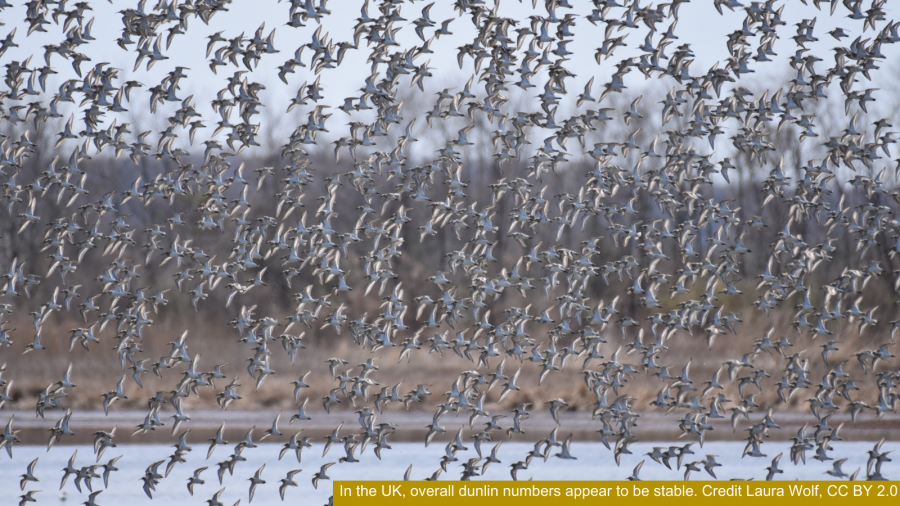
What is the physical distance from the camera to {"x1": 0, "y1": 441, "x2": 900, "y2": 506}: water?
95.0 feet

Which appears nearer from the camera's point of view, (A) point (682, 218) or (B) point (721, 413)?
(B) point (721, 413)

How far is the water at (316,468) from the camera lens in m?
29.0

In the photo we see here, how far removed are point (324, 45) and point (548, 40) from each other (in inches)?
254

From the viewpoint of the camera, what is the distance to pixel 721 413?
32219mm

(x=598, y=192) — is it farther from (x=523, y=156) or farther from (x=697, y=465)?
(x=523, y=156)

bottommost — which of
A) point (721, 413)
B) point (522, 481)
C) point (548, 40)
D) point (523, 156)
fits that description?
point (522, 481)

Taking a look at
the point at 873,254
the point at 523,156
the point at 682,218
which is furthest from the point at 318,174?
the point at 873,254
